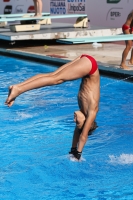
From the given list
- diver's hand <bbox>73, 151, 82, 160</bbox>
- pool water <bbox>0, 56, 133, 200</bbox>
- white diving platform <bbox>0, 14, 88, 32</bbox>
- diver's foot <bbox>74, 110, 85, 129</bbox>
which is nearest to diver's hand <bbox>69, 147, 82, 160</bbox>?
diver's hand <bbox>73, 151, 82, 160</bbox>

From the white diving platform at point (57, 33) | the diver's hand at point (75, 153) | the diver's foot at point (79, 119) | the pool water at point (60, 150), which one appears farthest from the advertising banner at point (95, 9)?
the diver's foot at point (79, 119)

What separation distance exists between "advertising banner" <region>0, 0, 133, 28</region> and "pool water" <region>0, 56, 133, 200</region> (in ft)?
21.2

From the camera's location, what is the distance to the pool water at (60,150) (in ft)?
19.5

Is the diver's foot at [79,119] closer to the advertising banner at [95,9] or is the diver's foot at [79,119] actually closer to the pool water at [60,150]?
the pool water at [60,150]

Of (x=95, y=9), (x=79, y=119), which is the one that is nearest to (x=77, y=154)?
(x=79, y=119)

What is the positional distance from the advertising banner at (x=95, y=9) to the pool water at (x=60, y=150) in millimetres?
6465

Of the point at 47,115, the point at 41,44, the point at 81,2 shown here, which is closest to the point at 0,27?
→ the point at 41,44

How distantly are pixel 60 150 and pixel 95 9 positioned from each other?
11.8 m

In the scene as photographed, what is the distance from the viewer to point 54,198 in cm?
573

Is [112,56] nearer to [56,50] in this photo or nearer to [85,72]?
[56,50]

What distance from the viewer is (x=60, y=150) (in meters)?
7.22

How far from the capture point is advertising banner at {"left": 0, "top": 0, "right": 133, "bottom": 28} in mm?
16953

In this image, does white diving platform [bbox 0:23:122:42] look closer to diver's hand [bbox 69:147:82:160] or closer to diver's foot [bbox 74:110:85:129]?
diver's hand [bbox 69:147:82:160]

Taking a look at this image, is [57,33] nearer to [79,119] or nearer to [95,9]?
[95,9]
